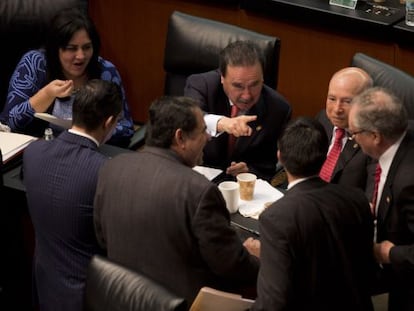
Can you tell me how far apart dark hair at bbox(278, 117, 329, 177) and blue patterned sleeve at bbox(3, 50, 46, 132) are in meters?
1.57

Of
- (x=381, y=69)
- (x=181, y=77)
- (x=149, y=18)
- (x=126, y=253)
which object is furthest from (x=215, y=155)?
(x=149, y=18)

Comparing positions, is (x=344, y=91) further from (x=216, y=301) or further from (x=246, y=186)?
(x=216, y=301)

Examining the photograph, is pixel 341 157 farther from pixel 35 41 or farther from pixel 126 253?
pixel 35 41

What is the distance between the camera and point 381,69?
3.30 meters

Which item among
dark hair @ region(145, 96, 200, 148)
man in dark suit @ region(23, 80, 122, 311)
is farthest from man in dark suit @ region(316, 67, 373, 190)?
man in dark suit @ region(23, 80, 122, 311)

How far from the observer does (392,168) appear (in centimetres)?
260

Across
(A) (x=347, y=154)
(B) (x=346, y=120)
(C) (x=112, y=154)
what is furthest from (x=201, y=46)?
(A) (x=347, y=154)

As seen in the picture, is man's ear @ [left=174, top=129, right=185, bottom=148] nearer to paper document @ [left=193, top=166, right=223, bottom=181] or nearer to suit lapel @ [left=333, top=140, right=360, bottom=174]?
paper document @ [left=193, top=166, right=223, bottom=181]

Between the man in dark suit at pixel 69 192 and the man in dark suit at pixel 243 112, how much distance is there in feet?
2.18

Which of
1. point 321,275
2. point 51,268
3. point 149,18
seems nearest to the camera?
point 321,275

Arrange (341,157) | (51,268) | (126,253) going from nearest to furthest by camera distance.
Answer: (126,253)
(51,268)
(341,157)

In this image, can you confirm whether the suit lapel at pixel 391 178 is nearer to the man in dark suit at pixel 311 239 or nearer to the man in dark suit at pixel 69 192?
the man in dark suit at pixel 311 239

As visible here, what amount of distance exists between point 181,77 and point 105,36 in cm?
148

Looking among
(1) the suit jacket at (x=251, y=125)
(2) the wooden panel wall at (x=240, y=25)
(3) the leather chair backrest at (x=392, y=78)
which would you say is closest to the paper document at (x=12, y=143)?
(1) the suit jacket at (x=251, y=125)
